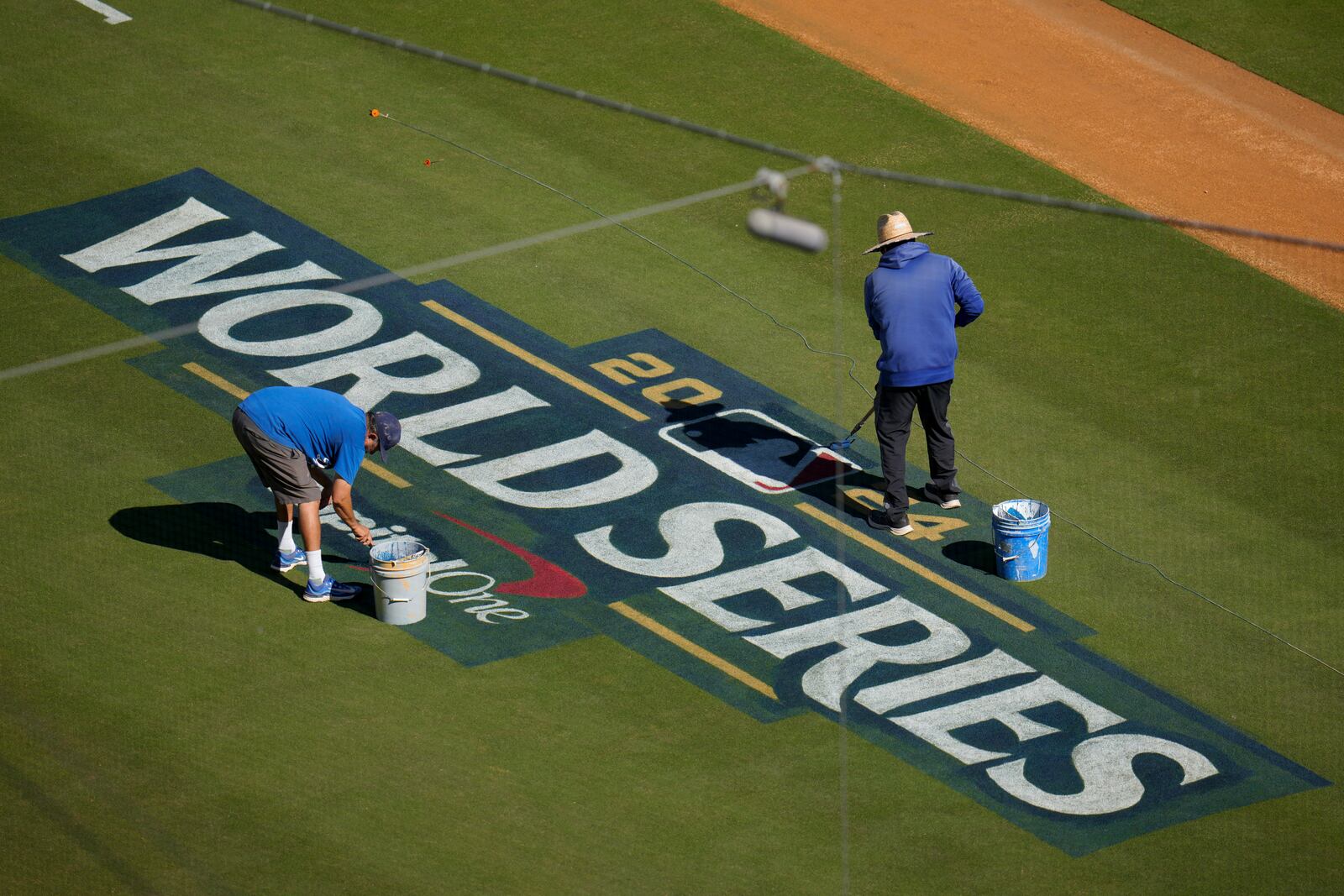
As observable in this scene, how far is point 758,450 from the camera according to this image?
54.0 feet

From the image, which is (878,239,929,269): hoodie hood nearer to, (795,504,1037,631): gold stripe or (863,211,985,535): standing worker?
(863,211,985,535): standing worker

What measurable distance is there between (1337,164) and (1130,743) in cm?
912

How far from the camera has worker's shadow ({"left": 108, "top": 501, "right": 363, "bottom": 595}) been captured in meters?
15.0

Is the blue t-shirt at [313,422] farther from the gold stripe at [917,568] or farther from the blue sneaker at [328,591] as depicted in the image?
the gold stripe at [917,568]

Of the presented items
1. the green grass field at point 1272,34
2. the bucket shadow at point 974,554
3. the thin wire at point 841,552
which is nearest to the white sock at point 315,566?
the thin wire at point 841,552

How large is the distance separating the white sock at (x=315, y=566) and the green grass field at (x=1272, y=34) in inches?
479

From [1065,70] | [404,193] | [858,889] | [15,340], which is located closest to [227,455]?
[15,340]

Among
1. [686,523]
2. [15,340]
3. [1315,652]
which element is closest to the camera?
[1315,652]

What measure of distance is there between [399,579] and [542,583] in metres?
1.13

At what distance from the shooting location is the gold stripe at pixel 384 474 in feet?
52.1

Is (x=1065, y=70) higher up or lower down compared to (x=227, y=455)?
higher up

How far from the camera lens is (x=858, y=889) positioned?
483 inches

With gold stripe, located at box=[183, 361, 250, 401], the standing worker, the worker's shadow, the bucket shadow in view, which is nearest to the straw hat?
the standing worker

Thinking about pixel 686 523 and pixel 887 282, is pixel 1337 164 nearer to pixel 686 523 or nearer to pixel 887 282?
pixel 887 282
